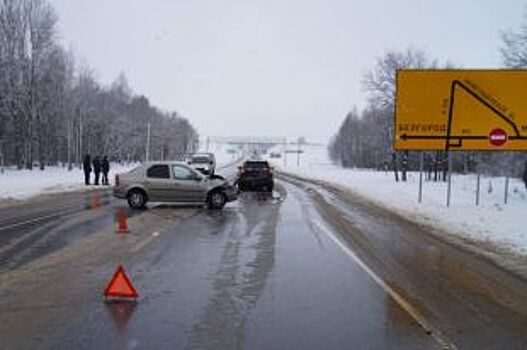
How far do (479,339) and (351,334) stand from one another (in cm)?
124

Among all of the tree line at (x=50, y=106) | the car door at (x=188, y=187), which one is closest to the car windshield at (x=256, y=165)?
the car door at (x=188, y=187)

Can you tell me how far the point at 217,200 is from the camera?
2416 centimetres

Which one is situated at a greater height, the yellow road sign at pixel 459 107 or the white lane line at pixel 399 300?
the yellow road sign at pixel 459 107

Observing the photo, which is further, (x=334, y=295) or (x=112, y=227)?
(x=112, y=227)

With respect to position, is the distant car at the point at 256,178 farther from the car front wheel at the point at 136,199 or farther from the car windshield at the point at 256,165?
the car front wheel at the point at 136,199

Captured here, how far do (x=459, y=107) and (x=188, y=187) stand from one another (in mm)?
13024

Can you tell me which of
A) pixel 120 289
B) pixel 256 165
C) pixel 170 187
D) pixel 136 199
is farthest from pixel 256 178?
pixel 120 289

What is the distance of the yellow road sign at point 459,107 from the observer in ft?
100

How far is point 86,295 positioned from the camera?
896 cm

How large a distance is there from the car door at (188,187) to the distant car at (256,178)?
39.5 ft

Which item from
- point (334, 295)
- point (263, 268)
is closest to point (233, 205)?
point (263, 268)

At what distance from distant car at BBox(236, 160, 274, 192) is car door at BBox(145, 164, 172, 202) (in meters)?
12.2

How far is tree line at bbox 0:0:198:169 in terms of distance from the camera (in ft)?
208

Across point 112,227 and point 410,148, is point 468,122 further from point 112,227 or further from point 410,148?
point 112,227
